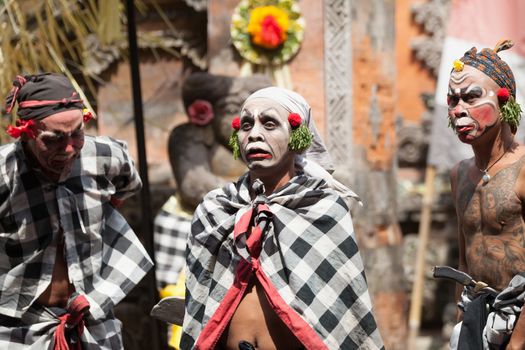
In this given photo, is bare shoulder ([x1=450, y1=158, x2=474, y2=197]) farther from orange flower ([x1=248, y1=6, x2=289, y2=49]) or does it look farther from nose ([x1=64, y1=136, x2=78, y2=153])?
orange flower ([x1=248, y1=6, x2=289, y2=49])

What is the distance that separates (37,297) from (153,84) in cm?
424

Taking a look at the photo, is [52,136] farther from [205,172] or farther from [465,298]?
[205,172]

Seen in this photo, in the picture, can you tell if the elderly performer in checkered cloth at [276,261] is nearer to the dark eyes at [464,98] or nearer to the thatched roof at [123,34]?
the dark eyes at [464,98]

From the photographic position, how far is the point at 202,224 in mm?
4605

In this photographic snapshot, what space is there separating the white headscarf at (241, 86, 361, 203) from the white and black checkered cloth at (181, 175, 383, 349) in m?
0.12

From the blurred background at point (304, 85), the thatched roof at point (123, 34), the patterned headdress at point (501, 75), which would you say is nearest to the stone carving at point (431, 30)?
the blurred background at point (304, 85)

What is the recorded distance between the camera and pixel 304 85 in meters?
7.53

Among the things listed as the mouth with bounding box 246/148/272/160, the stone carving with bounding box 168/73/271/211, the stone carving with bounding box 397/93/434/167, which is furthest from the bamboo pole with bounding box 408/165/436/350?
the mouth with bounding box 246/148/272/160

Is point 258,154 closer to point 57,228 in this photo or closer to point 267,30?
point 57,228

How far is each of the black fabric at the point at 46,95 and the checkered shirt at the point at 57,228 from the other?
0.68 ft

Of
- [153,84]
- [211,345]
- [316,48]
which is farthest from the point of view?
[153,84]

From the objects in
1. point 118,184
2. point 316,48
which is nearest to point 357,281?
point 118,184

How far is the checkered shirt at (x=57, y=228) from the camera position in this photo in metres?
4.76

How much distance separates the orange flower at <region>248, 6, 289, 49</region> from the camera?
24.3 ft
